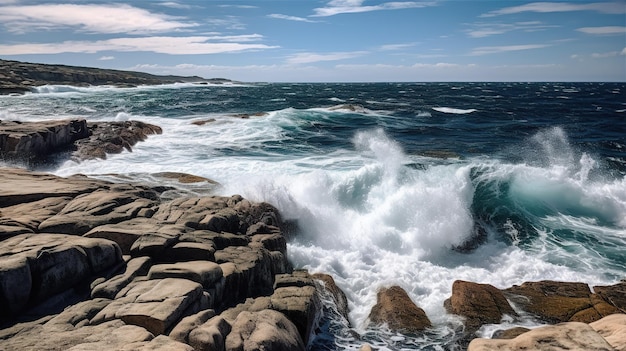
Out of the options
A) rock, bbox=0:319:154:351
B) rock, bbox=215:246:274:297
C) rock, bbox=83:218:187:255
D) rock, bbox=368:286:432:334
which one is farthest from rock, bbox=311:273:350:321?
rock, bbox=0:319:154:351

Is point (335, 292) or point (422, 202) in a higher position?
point (422, 202)

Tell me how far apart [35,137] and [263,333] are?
70.0 ft

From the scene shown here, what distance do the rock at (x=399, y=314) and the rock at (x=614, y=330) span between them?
13.0 ft

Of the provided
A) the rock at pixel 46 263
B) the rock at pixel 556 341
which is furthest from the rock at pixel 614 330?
the rock at pixel 46 263

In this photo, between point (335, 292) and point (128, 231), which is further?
point (335, 292)

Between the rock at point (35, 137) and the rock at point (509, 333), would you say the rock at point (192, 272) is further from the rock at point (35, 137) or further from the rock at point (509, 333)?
the rock at point (35, 137)

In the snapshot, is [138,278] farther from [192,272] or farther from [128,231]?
[128,231]

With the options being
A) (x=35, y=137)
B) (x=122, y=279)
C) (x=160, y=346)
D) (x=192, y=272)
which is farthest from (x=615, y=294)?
(x=35, y=137)

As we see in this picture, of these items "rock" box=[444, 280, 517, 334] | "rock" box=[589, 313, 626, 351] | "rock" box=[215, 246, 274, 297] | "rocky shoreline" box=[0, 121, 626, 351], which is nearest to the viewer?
"rock" box=[589, 313, 626, 351]

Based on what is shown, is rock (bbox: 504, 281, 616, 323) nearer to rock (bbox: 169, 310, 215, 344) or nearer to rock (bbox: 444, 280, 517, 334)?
rock (bbox: 444, 280, 517, 334)

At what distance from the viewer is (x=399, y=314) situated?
34.6 feet

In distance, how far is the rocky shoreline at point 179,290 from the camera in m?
6.53

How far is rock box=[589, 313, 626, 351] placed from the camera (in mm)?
6281

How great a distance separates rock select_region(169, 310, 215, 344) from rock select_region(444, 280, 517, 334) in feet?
21.8
